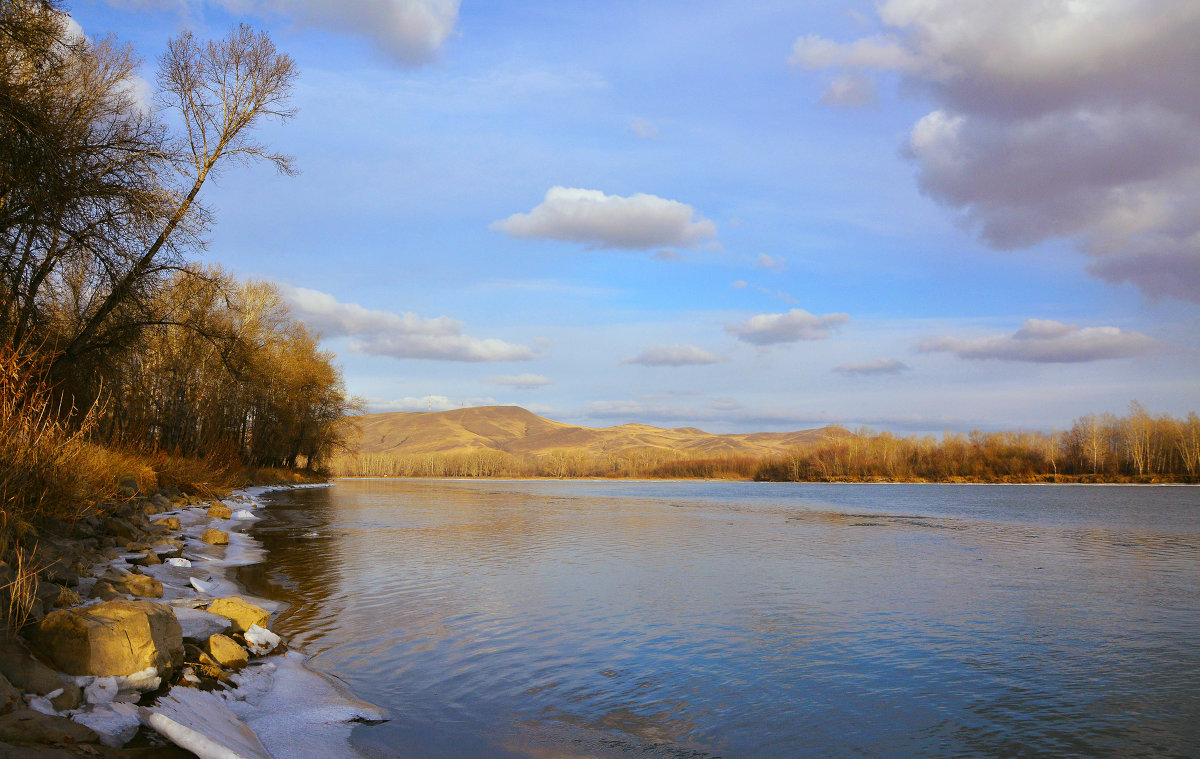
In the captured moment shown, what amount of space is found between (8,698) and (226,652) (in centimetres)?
304

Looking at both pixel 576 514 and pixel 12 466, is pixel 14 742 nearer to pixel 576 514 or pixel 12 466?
pixel 12 466

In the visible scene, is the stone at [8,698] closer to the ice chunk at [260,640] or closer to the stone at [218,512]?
the ice chunk at [260,640]

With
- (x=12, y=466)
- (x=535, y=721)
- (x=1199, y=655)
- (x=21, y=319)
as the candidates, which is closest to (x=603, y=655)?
(x=535, y=721)

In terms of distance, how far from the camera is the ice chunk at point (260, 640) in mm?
8469

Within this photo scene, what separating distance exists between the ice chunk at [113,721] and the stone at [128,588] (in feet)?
10.3

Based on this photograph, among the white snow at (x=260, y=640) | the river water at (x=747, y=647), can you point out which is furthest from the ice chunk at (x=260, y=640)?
the river water at (x=747, y=647)

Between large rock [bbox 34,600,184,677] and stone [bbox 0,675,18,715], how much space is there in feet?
2.51

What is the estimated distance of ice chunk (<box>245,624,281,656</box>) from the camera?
27.8 feet

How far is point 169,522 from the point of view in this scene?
17.0 m

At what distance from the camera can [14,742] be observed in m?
4.11

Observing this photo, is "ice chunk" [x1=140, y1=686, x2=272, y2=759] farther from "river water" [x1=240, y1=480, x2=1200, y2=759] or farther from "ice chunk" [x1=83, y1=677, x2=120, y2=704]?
"river water" [x1=240, y1=480, x2=1200, y2=759]

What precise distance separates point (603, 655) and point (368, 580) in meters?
7.24

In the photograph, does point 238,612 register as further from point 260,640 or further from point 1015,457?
point 1015,457

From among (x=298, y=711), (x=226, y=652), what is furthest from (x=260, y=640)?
(x=298, y=711)
